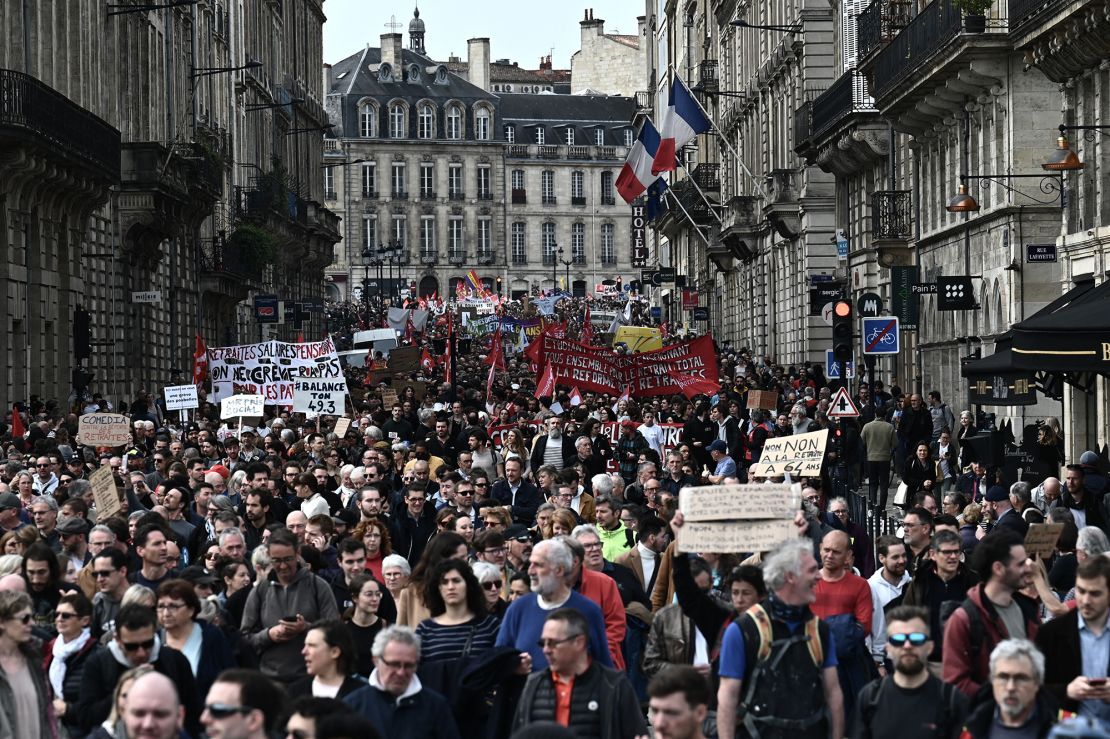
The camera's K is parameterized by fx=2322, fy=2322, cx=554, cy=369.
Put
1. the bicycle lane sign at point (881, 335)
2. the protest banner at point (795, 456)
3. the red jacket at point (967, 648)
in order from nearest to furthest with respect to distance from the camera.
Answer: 1. the red jacket at point (967, 648)
2. the protest banner at point (795, 456)
3. the bicycle lane sign at point (881, 335)

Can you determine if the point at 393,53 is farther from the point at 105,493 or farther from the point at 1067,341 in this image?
the point at 105,493

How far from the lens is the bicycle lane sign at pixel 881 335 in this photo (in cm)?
2902

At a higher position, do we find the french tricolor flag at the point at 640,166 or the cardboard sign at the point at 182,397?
the french tricolor flag at the point at 640,166

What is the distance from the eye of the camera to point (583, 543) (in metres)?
11.9

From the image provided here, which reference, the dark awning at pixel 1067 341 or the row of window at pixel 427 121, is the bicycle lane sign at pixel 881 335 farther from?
Result: the row of window at pixel 427 121

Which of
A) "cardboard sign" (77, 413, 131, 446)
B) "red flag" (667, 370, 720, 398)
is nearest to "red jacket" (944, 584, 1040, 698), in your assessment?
"cardboard sign" (77, 413, 131, 446)

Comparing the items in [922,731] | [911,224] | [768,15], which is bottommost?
[922,731]

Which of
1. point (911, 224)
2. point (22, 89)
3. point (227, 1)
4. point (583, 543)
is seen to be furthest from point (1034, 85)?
point (227, 1)

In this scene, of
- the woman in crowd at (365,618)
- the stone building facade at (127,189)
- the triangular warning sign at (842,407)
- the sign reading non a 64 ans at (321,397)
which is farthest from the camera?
the stone building facade at (127,189)

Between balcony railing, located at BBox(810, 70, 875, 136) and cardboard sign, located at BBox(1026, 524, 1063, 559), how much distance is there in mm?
27675

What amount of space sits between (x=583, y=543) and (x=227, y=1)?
5139cm

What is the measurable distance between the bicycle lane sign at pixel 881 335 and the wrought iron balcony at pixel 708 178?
138 feet

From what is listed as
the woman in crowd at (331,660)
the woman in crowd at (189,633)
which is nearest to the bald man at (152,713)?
the woman in crowd at (331,660)

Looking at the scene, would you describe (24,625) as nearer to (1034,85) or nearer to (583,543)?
(583,543)
